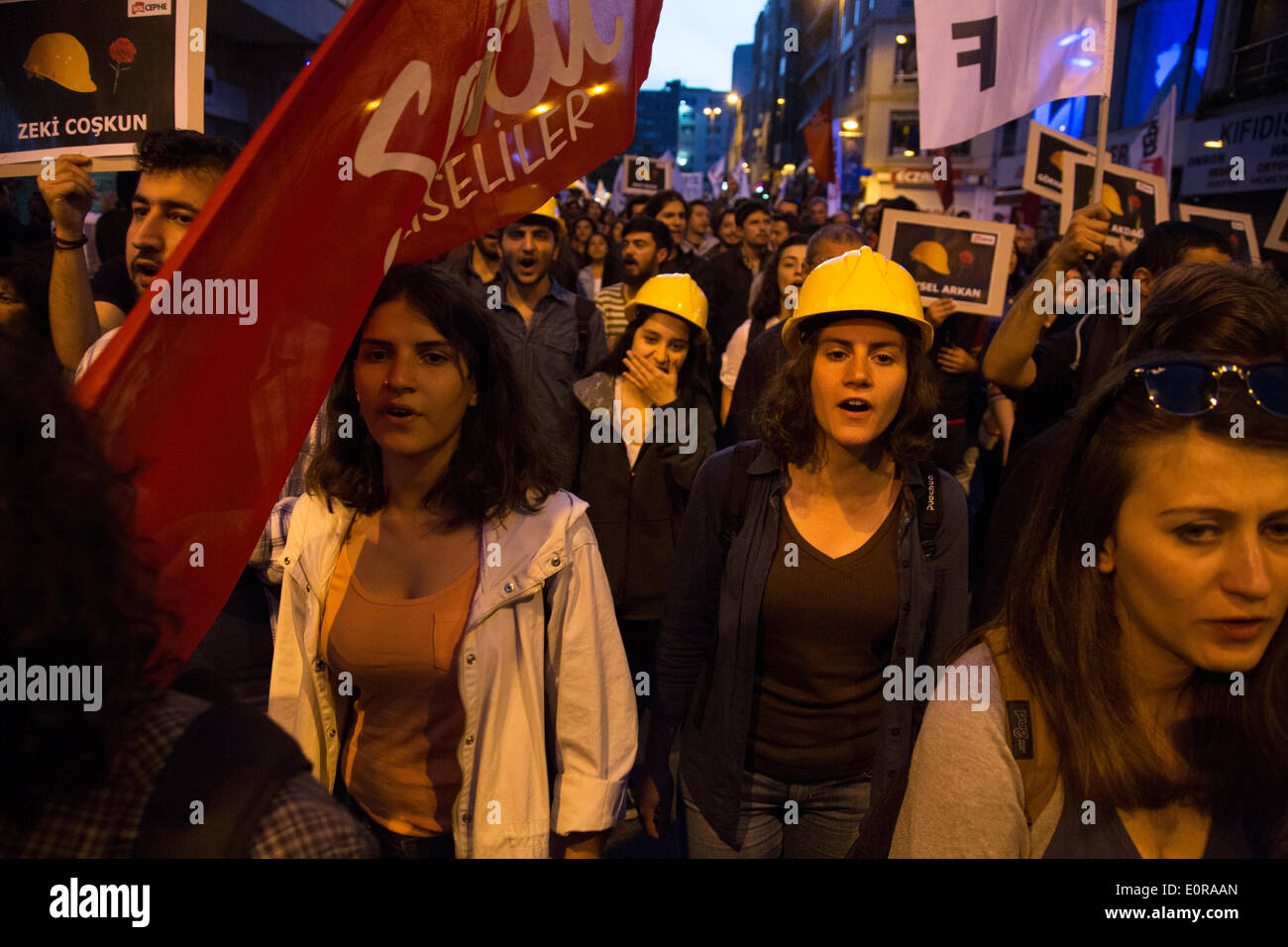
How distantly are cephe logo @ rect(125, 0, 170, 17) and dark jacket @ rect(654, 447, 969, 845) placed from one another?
2442mm

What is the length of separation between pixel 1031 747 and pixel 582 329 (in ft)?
14.3

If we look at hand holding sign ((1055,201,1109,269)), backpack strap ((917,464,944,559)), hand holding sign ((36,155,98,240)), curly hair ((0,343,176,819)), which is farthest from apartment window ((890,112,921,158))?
curly hair ((0,343,176,819))

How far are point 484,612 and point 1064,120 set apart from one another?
3002 centimetres

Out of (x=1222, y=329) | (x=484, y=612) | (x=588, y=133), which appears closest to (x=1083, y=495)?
(x=1222, y=329)

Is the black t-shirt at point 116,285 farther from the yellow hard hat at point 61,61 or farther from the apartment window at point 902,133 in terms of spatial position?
the apartment window at point 902,133

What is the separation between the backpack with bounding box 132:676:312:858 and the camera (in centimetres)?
101

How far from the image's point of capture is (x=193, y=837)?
1.02 meters

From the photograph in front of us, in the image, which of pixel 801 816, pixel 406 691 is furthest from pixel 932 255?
pixel 406 691

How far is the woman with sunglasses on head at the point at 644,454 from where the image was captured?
410cm

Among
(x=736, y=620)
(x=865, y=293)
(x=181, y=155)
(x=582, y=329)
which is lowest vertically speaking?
(x=736, y=620)

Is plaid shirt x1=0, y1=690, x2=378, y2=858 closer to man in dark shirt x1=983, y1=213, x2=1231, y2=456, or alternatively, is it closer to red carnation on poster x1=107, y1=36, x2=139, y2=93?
red carnation on poster x1=107, y1=36, x2=139, y2=93

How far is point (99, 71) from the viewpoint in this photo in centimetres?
319

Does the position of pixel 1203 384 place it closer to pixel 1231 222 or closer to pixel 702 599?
pixel 702 599
